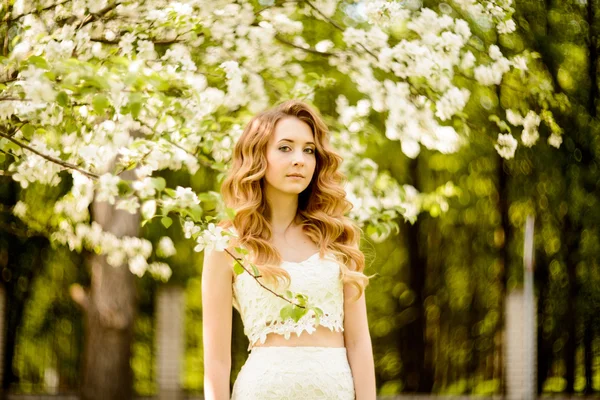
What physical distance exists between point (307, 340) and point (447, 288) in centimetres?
1164

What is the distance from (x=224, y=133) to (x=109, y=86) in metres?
1.79

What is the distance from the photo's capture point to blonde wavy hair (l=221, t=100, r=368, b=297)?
115 inches

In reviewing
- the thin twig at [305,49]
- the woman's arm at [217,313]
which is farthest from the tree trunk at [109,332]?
the woman's arm at [217,313]

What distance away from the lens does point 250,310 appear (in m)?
2.85

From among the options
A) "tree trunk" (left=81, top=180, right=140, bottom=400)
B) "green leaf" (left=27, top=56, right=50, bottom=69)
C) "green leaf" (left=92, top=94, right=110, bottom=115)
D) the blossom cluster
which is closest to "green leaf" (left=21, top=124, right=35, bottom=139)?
the blossom cluster

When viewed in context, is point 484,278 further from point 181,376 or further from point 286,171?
point 286,171

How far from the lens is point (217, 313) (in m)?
2.83

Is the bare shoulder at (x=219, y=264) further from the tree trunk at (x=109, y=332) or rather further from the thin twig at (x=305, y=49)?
the tree trunk at (x=109, y=332)

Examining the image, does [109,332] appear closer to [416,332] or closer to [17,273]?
[17,273]

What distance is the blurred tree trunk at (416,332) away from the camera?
1384 centimetres

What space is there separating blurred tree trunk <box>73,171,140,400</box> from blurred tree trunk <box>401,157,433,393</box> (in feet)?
21.9

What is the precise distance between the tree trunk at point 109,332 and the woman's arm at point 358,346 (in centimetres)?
522

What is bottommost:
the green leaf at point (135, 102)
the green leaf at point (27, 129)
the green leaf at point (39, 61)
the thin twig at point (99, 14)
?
the green leaf at point (135, 102)

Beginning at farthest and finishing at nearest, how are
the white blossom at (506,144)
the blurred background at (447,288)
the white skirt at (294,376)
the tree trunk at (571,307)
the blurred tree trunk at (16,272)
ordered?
the blurred tree trunk at (16,272) < the tree trunk at (571,307) < the blurred background at (447,288) < the white blossom at (506,144) < the white skirt at (294,376)
